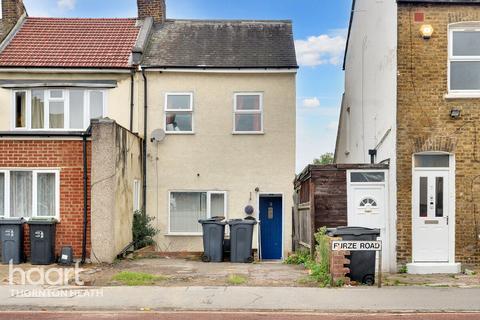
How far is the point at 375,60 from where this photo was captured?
18672 mm

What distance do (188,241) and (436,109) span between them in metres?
9.92

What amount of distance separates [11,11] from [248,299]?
58.8 ft

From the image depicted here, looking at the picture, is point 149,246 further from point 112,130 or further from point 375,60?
point 375,60

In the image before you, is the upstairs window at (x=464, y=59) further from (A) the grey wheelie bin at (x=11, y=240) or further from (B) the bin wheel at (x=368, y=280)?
(A) the grey wheelie bin at (x=11, y=240)

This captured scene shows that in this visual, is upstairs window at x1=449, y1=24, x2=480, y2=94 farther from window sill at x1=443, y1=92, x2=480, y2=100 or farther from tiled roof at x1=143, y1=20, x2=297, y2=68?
tiled roof at x1=143, y1=20, x2=297, y2=68

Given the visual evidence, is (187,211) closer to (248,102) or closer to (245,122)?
(245,122)

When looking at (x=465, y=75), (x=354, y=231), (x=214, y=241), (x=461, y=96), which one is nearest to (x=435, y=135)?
(x=461, y=96)

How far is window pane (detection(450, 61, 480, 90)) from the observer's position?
51.0ft

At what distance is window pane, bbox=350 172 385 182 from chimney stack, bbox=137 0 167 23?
12061 mm

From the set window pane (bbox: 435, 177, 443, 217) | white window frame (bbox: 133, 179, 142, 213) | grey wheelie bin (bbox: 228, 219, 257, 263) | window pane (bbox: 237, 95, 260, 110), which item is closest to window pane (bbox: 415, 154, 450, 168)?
window pane (bbox: 435, 177, 443, 217)

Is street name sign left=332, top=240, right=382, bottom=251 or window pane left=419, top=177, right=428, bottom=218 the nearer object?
street name sign left=332, top=240, right=382, bottom=251

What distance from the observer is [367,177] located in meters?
16.0

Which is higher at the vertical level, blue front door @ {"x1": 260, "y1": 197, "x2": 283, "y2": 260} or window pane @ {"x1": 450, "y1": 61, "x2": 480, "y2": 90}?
window pane @ {"x1": 450, "y1": 61, "x2": 480, "y2": 90}

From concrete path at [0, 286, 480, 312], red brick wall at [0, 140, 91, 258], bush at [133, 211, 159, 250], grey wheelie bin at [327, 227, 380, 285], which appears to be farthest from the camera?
bush at [133, 211, 159, 250]
